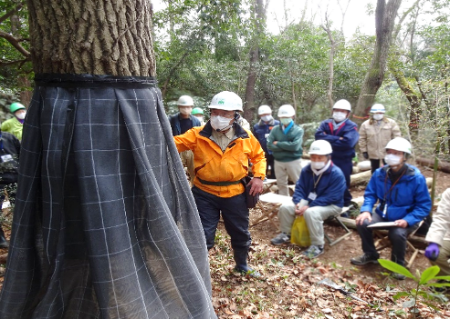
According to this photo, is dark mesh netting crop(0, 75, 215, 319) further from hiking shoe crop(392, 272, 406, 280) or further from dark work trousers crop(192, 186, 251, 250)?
hiking shoe crop(392, 272, 406, 280)

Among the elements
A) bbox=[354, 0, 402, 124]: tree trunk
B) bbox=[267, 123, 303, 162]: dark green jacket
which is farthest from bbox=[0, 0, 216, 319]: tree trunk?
bbox=[354, 0, 402, 124]: tree trunk

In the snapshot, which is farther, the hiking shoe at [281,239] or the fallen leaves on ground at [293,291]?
the hiking shoe at [281,239]

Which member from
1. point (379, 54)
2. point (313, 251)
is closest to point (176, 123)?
point (313, 251)

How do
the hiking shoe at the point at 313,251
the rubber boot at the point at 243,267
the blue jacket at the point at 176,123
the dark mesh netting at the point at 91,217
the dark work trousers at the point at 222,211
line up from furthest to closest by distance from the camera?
the blue jacket at the point at 176,123 < the hiking shoe at the point at 313,251 < the rubber boot at the point at 243,267 < the dark work trousers at the point at 222,211 < the dark mesh netting at the point at 91,217

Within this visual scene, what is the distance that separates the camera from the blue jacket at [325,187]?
17.1 feet

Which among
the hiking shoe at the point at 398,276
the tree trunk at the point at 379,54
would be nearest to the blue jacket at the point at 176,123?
the hiking shoe at the point at 398,276

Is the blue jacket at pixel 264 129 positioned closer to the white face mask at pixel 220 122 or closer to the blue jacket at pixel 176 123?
the blue jacket at pixel 176 123

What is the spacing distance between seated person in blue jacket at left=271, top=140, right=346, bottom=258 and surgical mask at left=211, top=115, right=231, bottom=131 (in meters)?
2.35

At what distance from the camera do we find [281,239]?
549 centimetres

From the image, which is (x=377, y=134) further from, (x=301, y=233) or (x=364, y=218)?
(x=301, y=233)

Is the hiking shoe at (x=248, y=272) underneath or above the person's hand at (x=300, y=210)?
underneath

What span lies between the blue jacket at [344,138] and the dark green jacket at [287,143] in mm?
431

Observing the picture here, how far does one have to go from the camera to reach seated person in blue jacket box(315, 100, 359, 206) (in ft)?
20.2

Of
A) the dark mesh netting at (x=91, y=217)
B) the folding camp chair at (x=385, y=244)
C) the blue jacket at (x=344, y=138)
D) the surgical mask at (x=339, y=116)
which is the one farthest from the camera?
the surgical mask at (x=339, y=116)
